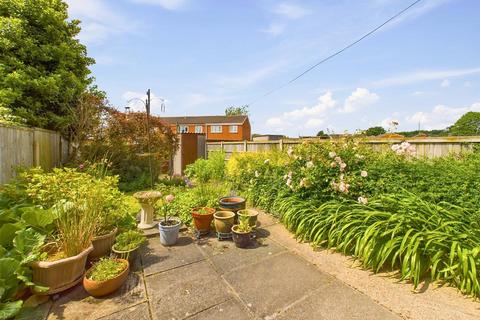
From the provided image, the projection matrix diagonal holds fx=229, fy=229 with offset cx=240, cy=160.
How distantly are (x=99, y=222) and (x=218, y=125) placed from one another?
32.7 meters

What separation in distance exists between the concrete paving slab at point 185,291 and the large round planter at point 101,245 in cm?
85

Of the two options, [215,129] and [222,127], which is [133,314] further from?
[215,129]

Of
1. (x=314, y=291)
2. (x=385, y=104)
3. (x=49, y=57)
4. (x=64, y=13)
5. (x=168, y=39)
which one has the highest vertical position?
(x=64, y=13)

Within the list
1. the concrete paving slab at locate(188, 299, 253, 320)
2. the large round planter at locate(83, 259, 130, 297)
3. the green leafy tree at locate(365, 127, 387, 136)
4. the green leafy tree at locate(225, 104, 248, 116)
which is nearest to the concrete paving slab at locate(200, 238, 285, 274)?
the concrete paving slab at locate(188, 299, 253, 320)

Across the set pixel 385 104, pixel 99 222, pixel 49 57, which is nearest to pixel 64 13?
pixel 49 57

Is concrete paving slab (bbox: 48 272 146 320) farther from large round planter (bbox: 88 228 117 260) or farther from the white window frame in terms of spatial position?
the white window frame

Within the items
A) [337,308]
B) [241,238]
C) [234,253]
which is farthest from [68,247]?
[337,308]

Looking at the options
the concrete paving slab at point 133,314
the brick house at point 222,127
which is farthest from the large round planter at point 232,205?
the brick house at point 222,127

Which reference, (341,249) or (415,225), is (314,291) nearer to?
(341,249)

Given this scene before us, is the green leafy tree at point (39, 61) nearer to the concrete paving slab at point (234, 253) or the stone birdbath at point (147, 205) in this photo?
the stone birdbath at point (147, 205)

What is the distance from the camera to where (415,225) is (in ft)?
9.13

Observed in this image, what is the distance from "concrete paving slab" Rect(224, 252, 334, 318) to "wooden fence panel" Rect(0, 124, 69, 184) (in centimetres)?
419

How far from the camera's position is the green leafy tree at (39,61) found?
16.8ft

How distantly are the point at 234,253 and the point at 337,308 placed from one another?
158 cm
